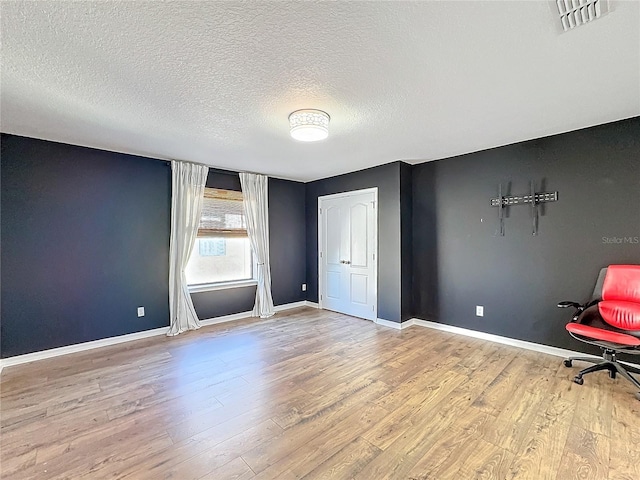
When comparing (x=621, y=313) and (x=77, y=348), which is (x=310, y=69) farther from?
(x=77, y=348)

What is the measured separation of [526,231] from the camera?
3600mm

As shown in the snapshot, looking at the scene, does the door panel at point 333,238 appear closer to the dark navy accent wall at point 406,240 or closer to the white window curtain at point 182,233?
the dark navy accent wall at point 406,240

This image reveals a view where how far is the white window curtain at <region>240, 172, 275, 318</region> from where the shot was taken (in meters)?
5.09

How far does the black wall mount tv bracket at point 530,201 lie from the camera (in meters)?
3.43

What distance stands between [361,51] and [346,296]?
13.6ft

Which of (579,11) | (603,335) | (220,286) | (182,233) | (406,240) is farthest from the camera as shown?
(220,286)

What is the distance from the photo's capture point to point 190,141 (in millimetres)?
3461

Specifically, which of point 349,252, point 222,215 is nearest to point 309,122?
point 222,215

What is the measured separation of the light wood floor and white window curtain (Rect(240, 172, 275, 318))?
163 cm

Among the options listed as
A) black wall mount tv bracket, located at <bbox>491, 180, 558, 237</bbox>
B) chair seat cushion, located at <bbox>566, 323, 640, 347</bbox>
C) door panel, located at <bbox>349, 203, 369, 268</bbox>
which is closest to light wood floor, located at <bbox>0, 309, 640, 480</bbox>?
chair seat cushion, located at <bbox>566, 323, 640, 347</bbox>

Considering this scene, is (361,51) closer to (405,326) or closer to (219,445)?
(219,445)

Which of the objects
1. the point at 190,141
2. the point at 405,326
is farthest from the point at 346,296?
the point at 190,141

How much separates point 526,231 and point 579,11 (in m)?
2.64

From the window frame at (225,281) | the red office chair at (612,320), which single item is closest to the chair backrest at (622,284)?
the red office chair at (612,320)
